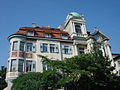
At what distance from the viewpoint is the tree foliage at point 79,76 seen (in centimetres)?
1845

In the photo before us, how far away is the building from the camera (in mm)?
23998

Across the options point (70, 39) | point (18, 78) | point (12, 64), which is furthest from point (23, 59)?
point (70, 39)


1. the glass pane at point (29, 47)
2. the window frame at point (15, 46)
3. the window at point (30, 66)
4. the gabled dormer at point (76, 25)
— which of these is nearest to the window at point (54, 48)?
the glass pane at point (29, 47)

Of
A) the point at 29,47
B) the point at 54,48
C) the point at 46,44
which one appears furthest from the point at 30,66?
the point at 54,48

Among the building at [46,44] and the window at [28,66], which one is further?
the window at [28,66]

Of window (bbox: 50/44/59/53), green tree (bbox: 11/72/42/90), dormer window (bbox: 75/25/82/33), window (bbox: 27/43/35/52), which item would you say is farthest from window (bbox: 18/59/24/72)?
dormer window (bbox: 75/25/82/33)

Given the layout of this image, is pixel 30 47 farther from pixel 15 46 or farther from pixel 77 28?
pixel 77 28

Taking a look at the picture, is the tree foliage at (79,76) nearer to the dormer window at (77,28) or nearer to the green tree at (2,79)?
the green tree at (2,79)

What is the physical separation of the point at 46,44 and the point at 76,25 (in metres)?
7.98

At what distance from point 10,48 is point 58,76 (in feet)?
33.6

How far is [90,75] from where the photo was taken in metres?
18.9

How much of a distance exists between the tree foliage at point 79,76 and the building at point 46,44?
341 centimetres

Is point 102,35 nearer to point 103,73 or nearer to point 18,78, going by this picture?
point 103,73

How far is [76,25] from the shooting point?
102 ft
